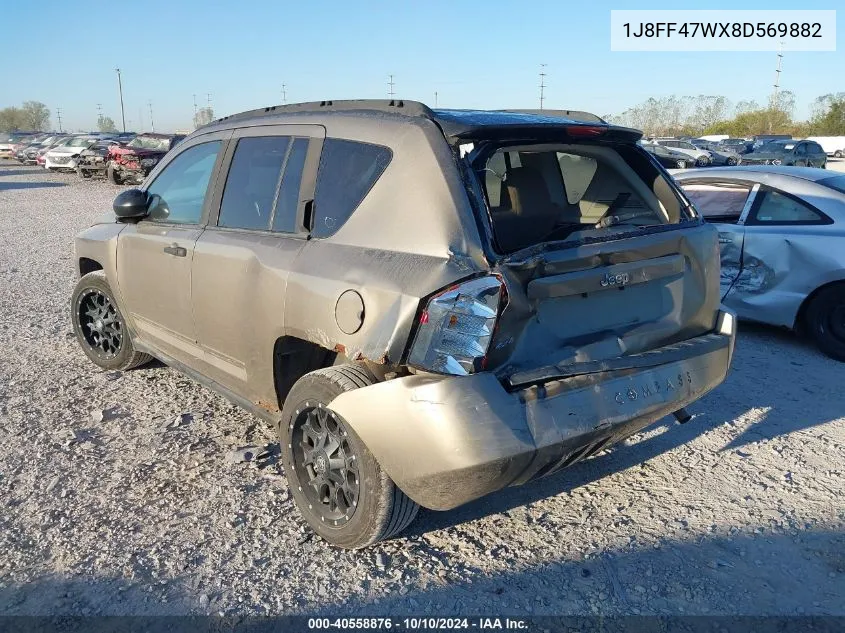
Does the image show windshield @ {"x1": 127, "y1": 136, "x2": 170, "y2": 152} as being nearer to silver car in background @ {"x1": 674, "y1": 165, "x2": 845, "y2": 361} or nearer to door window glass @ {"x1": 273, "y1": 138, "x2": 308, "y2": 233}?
silver car in background @ {"x1": 674, "y1": 165, "x2": 845, "y2": 361}

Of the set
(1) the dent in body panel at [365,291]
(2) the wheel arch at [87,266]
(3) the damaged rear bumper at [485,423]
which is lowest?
(3) the damaged rear bumper at [485,423]

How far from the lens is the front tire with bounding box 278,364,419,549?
2.75 metres

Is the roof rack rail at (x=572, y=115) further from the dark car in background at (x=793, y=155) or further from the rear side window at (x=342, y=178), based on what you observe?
the dark car in background at (x=793, y=155)

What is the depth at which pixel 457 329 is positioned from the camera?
2.52 meters

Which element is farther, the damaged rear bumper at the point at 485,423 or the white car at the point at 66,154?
the white car at the point at 66,154

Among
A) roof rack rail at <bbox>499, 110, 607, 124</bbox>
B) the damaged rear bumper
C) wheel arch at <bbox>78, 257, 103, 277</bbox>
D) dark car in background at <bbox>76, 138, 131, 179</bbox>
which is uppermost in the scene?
dark car in background at <bbox>76, 138, 131, 179</bbox>

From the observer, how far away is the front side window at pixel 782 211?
5668 mm

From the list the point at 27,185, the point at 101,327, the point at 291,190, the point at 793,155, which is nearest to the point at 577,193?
the point at 291,190

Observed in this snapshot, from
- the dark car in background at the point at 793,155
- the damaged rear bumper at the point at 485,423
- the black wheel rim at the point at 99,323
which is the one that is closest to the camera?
the damaged rear bumper at the point at 485,423

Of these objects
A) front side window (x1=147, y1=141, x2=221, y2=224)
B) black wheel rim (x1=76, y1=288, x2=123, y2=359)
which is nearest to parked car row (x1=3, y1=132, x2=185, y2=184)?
black wheel rim (x1=76, y1=288, x2=123, y2=359)

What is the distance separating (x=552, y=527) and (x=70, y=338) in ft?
15.4

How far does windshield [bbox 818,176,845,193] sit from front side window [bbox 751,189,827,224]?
0.81 feet

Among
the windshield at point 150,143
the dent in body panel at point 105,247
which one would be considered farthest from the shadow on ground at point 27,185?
the dent in body panel at point 105,247

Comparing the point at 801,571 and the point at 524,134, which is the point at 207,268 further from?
the point at 801,571
